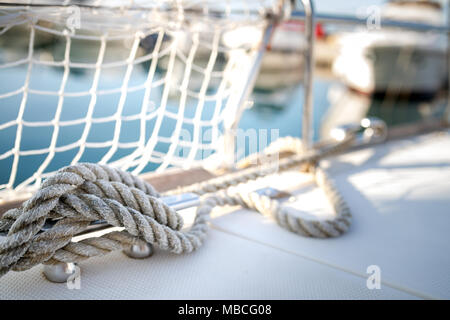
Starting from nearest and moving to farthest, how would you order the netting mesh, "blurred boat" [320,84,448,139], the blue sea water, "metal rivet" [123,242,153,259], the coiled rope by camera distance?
the coiled rope, "metal rivet" [123,242,153,259], the netting mesh, the blue sea water, "blurred boat" [320,84,448,139]

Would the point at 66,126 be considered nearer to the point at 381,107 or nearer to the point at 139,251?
the point at 139,251

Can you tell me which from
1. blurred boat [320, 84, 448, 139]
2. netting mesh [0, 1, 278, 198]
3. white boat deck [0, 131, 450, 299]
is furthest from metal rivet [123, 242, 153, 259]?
blurred boat [320, 84, 448, 139]

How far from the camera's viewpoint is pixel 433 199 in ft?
3.53

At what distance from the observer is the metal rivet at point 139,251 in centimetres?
71

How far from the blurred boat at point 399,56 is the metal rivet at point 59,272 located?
9.61 metres

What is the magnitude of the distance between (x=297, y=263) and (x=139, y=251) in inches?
12.4

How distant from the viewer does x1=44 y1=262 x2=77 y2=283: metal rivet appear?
24.8 inches

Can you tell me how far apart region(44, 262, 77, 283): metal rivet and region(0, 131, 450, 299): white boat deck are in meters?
0.01

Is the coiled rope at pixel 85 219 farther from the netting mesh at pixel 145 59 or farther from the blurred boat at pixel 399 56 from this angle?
the blurred boat at pixel 399 56

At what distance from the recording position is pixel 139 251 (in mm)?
713

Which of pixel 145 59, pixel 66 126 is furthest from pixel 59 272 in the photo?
pixel 66 126

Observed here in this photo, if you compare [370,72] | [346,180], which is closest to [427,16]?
[370,72]

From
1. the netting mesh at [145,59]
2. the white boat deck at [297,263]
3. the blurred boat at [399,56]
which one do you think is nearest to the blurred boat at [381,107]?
the blurred boat at [399,56]

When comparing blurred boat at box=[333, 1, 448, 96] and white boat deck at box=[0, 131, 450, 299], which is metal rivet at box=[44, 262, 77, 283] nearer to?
white boat deck at box=[0, 131, 450, 299]
